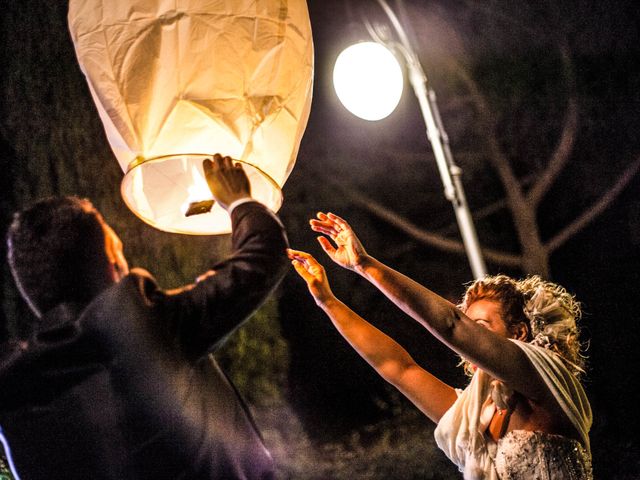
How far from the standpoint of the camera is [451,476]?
1226 cm

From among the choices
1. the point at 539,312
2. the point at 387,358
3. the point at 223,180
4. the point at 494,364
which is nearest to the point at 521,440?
the point at 494,364

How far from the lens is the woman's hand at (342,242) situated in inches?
115

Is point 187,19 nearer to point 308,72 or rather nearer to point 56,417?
point 308,72

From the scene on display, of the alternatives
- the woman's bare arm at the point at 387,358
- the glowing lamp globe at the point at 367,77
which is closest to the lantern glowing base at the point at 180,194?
the woman's bare arm at the point at 387,358

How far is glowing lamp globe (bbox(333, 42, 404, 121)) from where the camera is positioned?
554 centimetres

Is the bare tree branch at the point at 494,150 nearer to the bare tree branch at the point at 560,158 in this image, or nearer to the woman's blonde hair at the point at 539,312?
the bare tree branch at the point at 560,158

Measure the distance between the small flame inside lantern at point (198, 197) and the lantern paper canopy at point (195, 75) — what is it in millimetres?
173

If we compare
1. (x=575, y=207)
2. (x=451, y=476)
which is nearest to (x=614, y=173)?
(x=575, y=207)

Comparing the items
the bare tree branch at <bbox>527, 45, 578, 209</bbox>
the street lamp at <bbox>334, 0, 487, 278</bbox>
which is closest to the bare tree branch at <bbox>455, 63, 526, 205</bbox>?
the bare tree branch at <bbox>527, 45, 578, 209</bbox>

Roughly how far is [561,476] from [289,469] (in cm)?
1262

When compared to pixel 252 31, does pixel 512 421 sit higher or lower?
lower

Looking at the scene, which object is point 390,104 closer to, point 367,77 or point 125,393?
point 367,77

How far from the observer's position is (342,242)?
119 inches

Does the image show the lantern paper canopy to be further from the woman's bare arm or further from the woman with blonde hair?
the woman's bare arm
